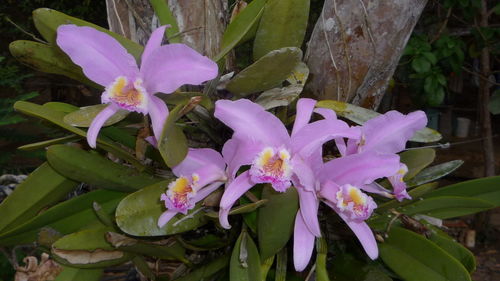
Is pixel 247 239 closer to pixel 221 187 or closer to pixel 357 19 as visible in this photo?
pixel 221 187

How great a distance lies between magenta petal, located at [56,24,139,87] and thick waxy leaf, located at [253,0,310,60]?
0.18 meters

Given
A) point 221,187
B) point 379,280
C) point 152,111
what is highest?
point 152,111

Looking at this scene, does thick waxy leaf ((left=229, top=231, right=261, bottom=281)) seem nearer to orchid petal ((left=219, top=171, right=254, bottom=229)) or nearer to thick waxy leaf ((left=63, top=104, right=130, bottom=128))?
orchid petal ((left=219, top=171, right=254, bottom=229))

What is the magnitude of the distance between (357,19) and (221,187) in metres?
0.28

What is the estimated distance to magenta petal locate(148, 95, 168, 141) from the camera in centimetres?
54

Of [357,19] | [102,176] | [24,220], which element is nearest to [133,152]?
[102,176]

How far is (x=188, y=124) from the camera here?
25.5 inches

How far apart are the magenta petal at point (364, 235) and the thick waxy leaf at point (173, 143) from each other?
0.62 ft

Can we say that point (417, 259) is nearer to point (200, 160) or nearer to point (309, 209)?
point (309, 209)

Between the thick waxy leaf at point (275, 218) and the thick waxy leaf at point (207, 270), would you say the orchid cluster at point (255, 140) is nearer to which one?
the thick waxy leaf at point (275, 218)

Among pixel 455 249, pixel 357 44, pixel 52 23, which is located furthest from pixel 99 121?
pixel 455 249

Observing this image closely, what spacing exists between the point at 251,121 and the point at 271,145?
33 mm

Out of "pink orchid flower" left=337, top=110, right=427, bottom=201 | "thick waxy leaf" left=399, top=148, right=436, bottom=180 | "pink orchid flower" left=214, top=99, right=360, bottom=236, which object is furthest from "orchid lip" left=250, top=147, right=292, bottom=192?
"thick waxy leaf" left=399, top=148, right=436, bottom=180

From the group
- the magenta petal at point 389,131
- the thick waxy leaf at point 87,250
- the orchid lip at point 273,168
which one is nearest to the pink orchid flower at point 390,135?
the magenta petal at point 389,131
